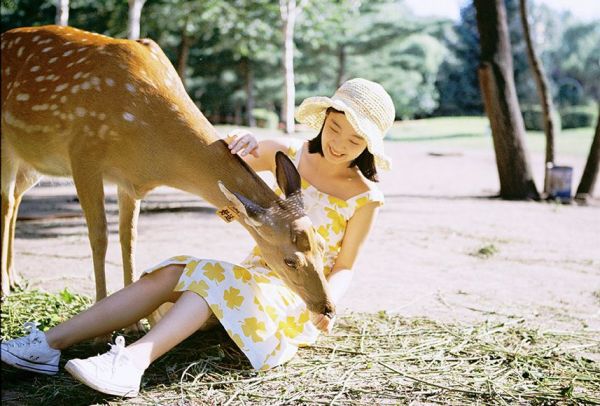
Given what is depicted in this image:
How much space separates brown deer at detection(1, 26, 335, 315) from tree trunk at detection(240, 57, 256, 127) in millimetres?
29017

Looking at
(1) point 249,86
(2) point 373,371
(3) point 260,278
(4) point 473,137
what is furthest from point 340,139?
(1) point 249,86

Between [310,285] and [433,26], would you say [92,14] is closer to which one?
[433,26]

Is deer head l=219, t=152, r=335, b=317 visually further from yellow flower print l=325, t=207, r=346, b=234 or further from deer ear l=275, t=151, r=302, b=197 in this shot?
yellow flower print l=325, t=207, r=346, b=234

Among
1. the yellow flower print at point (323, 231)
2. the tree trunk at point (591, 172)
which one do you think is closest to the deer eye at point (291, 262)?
the yellow flower print at point (323, 231)

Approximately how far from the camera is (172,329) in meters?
2.84

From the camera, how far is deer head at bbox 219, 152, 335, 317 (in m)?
3.01

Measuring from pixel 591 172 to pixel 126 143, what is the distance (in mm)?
8394

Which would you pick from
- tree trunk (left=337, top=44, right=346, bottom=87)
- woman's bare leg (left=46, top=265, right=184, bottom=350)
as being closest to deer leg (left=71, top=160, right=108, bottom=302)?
woman's bare leg (left=46, top=265, right=184, bottom=350)

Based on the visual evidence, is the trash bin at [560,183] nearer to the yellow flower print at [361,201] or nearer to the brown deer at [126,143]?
the yellow flower print at [361,201]

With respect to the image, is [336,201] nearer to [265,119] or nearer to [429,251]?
[429,251]

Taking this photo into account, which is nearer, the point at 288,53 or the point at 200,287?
the point at 200,287

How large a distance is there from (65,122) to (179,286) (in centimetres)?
131

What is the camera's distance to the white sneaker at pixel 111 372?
255 cm

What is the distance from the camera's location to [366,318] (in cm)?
404
